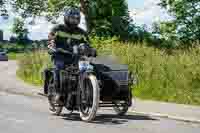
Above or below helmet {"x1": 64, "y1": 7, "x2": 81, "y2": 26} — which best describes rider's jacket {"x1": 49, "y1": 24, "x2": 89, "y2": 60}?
below

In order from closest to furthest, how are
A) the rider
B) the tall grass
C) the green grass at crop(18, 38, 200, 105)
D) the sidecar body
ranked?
the sidecar body → the rider → the green grass at crop(18, 38, 200, 105) → the tall grass

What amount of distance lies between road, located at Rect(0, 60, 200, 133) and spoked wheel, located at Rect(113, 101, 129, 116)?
13 cm

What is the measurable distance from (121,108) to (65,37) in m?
1.86

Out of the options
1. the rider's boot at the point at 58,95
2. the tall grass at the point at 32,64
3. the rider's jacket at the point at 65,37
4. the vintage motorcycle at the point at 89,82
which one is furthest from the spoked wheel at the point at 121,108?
the tall grass at the point at 32,64

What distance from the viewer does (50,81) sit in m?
12.8

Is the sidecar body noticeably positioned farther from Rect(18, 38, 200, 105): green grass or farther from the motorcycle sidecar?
Rect(18, 38, 200, 105): green grass

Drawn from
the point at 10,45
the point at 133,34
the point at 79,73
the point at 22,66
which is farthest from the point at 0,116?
the point at 10,45

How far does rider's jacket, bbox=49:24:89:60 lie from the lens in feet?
40.3

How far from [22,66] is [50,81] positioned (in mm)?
18627

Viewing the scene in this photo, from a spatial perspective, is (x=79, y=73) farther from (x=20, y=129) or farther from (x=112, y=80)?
(x=20, y=129)

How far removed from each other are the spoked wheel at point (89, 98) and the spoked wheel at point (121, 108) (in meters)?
0.93

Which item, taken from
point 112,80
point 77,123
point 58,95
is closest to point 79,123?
point 77,123

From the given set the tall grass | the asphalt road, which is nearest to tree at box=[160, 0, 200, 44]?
the tall grass

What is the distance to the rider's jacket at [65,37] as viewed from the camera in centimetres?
1227
